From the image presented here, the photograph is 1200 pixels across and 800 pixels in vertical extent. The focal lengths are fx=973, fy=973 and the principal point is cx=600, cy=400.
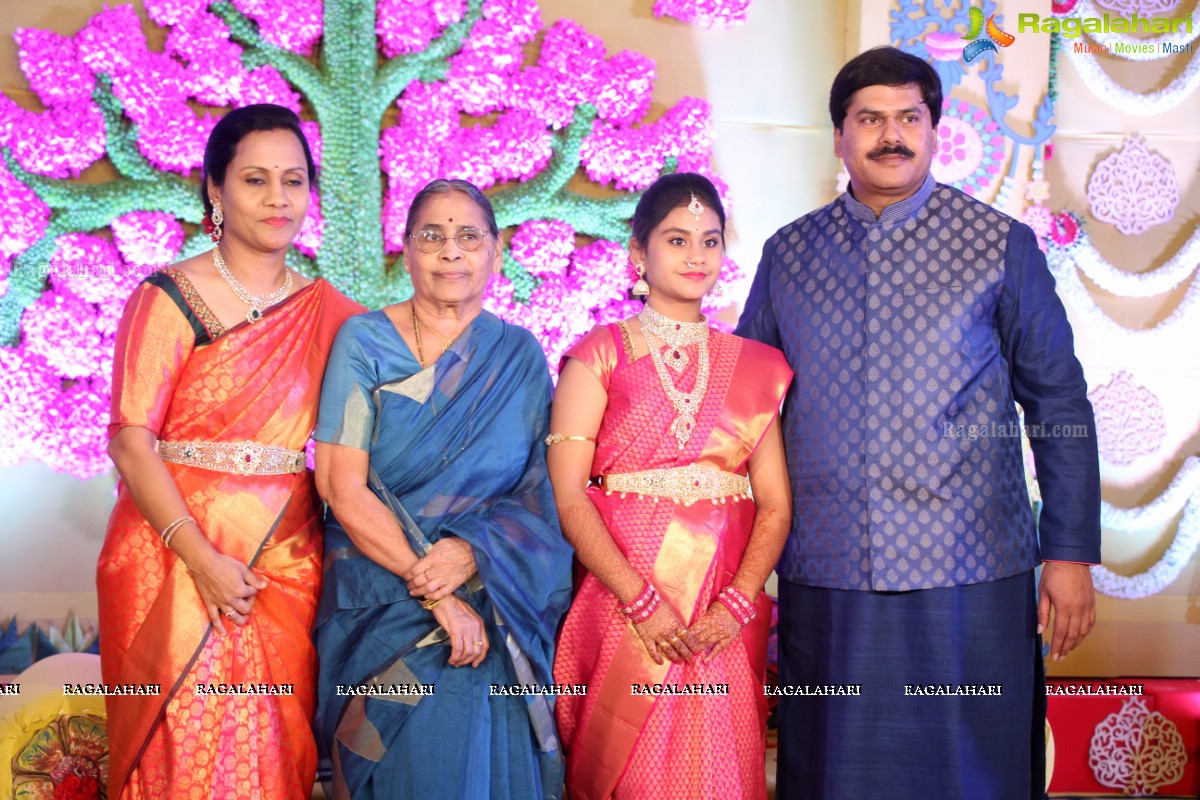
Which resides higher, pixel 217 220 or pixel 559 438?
pixel 217 220

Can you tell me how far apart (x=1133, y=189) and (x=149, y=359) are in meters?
3.76

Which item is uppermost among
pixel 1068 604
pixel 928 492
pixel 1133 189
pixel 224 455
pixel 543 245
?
pixel 1133 189

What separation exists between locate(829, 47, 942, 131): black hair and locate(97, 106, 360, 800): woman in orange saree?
1.34m

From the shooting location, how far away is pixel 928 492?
220cm

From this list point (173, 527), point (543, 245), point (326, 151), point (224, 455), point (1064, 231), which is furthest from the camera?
point (1064, 231)

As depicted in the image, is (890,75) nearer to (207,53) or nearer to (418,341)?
(418,341)

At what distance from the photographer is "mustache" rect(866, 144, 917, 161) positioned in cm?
226

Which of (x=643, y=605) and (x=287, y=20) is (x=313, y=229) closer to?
(x=287, y=20)

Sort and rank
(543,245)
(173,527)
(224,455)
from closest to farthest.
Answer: (173,527) < (224,455) < (543,245)

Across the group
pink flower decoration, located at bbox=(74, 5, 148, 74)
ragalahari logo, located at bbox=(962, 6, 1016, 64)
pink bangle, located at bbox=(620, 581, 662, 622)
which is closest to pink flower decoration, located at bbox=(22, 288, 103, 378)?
pink flower decoration, located at bbox=(74, 5, 148, 74)

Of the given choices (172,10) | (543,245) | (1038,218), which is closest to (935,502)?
(543,245)

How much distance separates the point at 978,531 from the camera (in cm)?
221

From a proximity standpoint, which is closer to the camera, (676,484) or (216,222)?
(676,484)

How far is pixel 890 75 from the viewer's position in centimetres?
228
